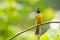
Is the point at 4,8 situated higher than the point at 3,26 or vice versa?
the point at 4,8

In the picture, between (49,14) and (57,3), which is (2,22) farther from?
(57,3)

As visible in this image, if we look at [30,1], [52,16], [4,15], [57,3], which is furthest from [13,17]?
[57,3]

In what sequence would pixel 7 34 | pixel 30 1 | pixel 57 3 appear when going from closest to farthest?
pixel 7 34, pixel 30 1, pixel 57 3

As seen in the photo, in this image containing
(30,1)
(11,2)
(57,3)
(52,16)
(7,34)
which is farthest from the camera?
(57,3)

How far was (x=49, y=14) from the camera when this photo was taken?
1762 millimetres

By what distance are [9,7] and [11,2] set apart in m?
0.10

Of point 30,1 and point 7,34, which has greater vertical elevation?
point 30,1

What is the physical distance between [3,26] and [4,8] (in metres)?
0.10

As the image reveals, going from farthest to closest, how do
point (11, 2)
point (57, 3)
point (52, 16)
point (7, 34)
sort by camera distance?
1. point (57, 3)
2. point (52, 16)
3. point (11, 2)
4. point (7, 34)

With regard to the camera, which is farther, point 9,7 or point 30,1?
point 30,1

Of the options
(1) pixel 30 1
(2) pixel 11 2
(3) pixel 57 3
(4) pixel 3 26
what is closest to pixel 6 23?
(4) pixel 3 26

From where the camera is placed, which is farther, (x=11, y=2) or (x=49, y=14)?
(x=49, y=14)

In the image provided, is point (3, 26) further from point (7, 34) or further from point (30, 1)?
point (30, 1)

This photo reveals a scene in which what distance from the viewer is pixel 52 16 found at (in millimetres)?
1707
